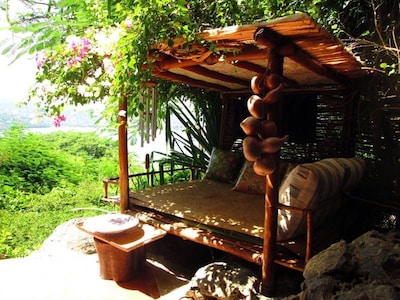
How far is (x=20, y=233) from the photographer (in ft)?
13.3

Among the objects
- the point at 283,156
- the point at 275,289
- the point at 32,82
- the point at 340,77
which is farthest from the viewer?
the point at 283,156

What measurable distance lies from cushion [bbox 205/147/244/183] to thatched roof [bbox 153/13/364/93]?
1.30 m

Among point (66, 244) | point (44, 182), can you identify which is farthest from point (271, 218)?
point (44, 182)

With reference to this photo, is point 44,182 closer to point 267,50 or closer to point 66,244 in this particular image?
point 66,244

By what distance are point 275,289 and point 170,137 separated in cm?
322

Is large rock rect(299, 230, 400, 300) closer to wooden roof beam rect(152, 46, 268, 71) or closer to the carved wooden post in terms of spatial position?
the carved wooden post

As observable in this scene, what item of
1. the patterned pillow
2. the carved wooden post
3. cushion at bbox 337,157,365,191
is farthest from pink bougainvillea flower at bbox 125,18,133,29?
the patterned pillow

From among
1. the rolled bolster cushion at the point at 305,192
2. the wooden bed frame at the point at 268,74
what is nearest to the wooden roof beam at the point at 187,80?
the wooden bed frame at the point at 268,74

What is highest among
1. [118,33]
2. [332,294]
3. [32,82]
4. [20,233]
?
[118,33]

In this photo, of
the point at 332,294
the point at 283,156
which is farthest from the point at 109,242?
the point at 283,156

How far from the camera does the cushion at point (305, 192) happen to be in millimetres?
2205

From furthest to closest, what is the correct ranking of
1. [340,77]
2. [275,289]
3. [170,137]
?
[170,137]
[340,77]
[275,289]

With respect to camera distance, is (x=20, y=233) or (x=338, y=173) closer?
(x=338, y=173)

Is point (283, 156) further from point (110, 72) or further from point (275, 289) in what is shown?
point (110, 72)
